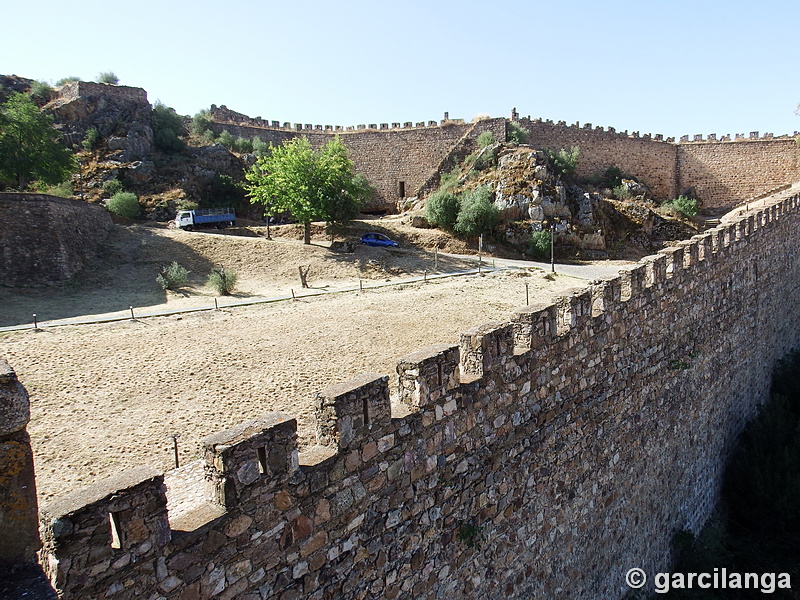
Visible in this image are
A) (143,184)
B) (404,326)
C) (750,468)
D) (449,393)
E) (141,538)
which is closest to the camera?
(141,538)

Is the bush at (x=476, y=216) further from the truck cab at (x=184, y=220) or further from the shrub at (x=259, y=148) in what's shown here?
the shrub at (x=259, y=148)

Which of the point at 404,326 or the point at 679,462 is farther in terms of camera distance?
the point at 404,326

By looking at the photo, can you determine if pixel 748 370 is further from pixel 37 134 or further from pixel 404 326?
pixel 37 134

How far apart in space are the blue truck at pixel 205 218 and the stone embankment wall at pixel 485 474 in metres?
28.4

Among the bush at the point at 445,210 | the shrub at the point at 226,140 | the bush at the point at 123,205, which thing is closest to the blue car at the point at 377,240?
the bush at the point at 445,210

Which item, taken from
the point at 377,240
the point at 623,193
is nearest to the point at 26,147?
the point at 377,240

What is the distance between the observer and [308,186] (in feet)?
92.9

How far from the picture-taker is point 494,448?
218 inches

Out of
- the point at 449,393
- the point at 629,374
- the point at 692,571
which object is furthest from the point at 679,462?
the point at 449,393

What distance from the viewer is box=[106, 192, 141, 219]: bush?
3022 cm

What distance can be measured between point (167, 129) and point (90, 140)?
544 centimetres

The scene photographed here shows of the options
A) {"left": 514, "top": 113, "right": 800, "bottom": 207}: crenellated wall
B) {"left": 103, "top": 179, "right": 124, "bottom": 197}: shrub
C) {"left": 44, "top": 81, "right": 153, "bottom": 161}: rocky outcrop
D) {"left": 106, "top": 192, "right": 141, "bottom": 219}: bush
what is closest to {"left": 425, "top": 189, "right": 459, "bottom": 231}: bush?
{"left": 514, "top": 113, "right": 800, "bottom": 207}: crenellated wall

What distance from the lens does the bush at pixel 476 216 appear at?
2980cm

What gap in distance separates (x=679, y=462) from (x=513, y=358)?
5531 mm
